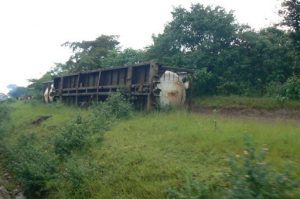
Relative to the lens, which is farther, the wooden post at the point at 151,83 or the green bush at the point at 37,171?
the wooden post at the point at 151,83

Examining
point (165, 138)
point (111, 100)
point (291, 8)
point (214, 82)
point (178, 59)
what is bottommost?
point (165, 138)

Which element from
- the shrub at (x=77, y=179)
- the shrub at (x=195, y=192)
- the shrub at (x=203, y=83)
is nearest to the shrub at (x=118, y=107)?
the shrub at (x=77, y=179)

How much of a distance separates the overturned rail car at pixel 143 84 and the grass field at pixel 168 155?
375cm

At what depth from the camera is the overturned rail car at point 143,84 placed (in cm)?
1241

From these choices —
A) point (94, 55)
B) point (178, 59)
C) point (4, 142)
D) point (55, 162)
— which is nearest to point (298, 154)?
point (55, 162)

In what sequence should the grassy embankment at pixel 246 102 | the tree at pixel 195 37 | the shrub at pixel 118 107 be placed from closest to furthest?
the shrub at pixel 118 107, the grassy embankment at pixel 246 102, the tree at pixel 195 37

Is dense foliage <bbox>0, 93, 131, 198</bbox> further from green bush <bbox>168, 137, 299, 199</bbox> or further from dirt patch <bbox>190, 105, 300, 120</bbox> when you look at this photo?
dirt patch <bbox>190, 105, 300, 120</bbox>

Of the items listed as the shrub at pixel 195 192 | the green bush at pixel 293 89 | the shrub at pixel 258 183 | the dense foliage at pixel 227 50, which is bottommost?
the shrub at pixel 195 192

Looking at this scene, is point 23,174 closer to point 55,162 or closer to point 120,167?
point 55,162

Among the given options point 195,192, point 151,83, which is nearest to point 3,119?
point 151,83

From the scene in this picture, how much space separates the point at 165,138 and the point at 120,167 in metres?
1.42

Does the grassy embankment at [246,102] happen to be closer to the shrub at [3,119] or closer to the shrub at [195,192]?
the shrub at [3,119]

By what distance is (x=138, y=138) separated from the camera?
8008mm

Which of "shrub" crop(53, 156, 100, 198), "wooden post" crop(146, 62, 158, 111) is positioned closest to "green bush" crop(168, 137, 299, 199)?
"shrub" crop(53, 156, 100, 198)
